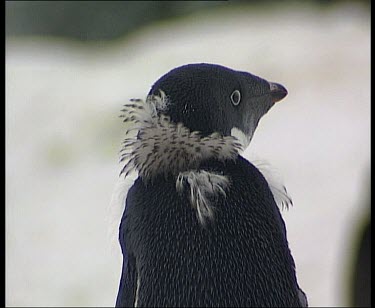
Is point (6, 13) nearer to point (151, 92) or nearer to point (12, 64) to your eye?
point (12, 64)

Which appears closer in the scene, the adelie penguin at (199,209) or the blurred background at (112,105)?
the adelie penguin at (199,209)

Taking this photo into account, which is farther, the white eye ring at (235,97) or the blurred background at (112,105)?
the blurred background at (112,105)

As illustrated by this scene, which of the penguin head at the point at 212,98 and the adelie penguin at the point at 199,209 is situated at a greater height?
the penguin head at the point at 212,98

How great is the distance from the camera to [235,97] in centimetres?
54

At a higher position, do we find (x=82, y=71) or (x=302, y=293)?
(x=82, y=71)

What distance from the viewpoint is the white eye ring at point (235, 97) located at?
1.78 feet

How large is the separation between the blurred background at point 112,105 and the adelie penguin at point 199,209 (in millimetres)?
77

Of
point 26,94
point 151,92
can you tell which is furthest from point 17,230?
point 151,92

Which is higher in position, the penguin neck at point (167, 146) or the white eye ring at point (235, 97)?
the white eye ring at point (235, 97)

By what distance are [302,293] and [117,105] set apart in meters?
0.23

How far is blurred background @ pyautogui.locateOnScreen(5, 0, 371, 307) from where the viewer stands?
672 mm

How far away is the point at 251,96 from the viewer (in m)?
0.56

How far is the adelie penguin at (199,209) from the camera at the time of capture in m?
0.50

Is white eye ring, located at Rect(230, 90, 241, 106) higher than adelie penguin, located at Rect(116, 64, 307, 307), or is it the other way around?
white eye ring, located at Rect(230, 90, 241, 106)
